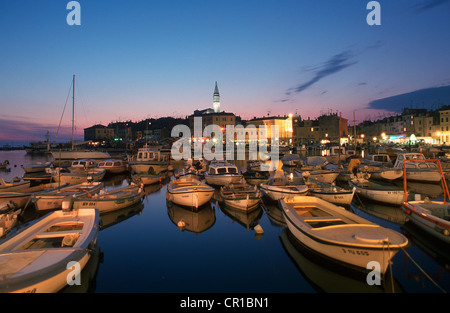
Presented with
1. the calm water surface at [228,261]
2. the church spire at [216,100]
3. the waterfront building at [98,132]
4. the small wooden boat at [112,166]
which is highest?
the church spire at [216,100]

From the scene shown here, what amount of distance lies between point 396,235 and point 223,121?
97921 mm

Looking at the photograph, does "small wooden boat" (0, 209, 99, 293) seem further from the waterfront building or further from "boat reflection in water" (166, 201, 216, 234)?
the waterfront building

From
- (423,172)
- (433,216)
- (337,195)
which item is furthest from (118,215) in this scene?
(423,172)

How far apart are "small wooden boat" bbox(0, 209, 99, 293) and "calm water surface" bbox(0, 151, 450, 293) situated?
1.07m

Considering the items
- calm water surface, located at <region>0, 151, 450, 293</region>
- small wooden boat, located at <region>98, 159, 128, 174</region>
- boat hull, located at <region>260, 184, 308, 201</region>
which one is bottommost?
calm water surface, located at <region>0, 151, 450, 293</region>

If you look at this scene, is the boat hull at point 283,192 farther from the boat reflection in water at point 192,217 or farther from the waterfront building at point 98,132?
the waterfront building at point 98,132

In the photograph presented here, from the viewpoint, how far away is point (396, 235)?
7762mm

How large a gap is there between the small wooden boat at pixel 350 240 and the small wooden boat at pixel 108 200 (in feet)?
35.8

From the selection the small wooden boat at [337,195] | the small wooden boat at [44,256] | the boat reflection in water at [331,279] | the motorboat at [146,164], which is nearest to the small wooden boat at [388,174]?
the small wooden boat at [337,195]

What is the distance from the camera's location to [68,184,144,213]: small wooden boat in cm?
1465

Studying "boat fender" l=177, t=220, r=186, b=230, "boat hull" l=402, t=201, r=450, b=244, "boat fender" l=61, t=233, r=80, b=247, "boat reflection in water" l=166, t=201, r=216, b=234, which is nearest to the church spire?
"boat reflection in water" l=166, t=201, r=216, b=234

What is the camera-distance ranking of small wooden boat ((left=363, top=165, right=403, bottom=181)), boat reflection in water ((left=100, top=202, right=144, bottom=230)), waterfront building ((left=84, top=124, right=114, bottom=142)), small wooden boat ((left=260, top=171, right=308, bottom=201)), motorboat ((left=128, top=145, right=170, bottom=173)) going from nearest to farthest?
boat reflection in water ((left=100, top=202, right=144, bottom=230)), small wooden boat ((left=260, top=171, right=308, bottom=201)), small wooden boat ((left=363, top=165, right=403, bottom=181)), motorboat ((left=128, top=145, right=170, bottom=173)), waterfront building ((left=84, top=124, right=114, bottom=142))

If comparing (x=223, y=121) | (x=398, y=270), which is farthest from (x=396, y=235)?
(x=223, y=121)

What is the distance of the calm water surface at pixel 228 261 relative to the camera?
7645 millimetres
